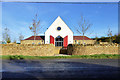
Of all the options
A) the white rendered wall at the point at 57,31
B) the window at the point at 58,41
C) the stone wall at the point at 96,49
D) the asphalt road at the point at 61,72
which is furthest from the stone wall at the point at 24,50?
the window at the point at 58,41

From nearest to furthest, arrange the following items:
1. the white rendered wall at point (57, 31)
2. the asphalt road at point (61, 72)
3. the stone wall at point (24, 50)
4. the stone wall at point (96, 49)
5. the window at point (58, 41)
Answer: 1. the asphalt road at point (61, 72)
2. the stone wall at point (24, 50)
3. the stone wall at point (96, 49)
4. the white rendered wall at point (57, 31)
5. the window at point (58, 41)

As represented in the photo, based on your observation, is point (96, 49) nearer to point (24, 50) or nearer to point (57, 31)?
point (24, 50)

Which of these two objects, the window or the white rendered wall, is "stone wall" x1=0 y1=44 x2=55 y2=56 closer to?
the white rendered wall

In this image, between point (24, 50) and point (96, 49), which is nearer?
point (24, 50)

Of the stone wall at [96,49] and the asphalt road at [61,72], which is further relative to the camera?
the stone wall at [96,49]

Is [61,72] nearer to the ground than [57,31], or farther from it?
nearer to the ground

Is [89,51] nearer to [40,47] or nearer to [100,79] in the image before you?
[40,47]

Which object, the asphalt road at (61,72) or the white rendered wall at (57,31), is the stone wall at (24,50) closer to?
the asphalt road at (61,72)

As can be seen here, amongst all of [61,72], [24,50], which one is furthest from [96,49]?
[24,50]

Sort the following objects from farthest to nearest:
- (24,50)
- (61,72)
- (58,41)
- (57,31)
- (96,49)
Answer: (58,41) → (57,31) → (96,49) → (24,50) → (61,72)

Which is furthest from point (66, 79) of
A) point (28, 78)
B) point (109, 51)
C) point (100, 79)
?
point (109, 51)

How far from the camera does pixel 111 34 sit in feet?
79.8

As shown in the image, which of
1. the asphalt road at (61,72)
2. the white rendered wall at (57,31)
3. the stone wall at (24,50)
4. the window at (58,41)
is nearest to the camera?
the asphalt road at (61,72)

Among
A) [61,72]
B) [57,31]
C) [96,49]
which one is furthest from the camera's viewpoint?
[57,31]
